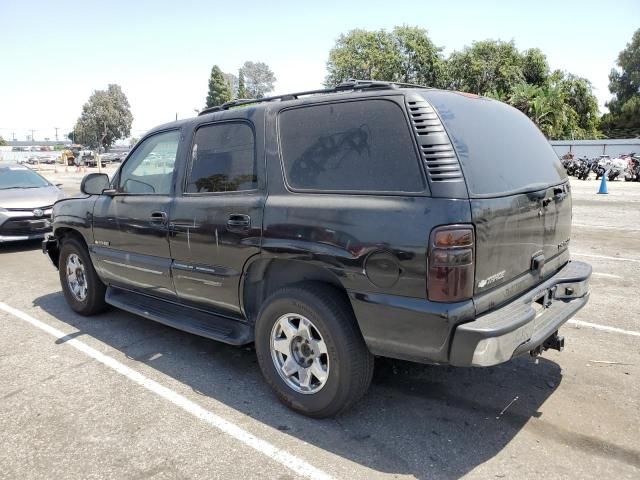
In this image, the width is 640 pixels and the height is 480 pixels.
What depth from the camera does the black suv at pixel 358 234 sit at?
2592mm

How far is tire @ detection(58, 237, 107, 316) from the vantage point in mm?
5094

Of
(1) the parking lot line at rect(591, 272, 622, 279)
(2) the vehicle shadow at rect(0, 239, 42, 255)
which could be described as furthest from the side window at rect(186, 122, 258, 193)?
(2) the vehicle shadow at rect(0, 239, 42, 255)

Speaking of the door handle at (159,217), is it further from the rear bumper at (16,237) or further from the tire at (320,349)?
the rear bumper at (16,237)

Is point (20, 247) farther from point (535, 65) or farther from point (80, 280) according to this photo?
point (535, 65)

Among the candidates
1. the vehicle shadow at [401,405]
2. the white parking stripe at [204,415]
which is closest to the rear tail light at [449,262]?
the vehicle shadow at [401,405]

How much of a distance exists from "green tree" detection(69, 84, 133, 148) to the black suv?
83.5m

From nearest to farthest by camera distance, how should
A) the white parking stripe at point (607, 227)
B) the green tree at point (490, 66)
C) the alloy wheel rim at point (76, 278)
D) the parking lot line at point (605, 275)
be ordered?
the alloy wheel rim at point (76, 278) → the parking lot line at point (605, 275) → the white parking stripe at point (607, 227) → the green tree at point (490, 66)

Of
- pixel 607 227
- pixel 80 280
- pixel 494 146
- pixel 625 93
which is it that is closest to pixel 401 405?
pixel 494 146

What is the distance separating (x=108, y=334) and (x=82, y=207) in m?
1.30

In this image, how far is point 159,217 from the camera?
4051mm

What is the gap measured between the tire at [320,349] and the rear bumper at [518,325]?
610mm

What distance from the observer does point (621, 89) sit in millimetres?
61719

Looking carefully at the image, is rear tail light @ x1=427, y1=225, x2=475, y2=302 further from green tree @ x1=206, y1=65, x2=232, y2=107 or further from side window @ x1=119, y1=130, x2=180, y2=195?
green tree @ x1=206, y1=65, x2=232, y2=107

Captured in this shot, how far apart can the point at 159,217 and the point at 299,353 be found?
1.70 m
